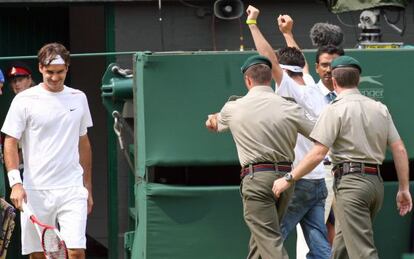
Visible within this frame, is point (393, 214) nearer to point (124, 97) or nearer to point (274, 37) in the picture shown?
point (124, 97)

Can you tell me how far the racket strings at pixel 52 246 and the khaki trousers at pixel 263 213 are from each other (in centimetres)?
138

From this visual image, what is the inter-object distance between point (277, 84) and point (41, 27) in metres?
4.82

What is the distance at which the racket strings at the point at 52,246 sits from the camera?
915cm

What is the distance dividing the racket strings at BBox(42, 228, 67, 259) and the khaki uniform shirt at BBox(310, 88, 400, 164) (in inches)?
78.9

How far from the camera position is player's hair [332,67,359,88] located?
8875 mm

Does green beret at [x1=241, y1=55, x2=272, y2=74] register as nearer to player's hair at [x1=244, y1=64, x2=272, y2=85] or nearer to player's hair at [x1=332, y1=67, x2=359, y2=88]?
player's hair at [x1=244, y1=64, x2=272, y2=85]

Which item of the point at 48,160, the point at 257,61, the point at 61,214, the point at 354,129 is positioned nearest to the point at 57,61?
the point at 48,160

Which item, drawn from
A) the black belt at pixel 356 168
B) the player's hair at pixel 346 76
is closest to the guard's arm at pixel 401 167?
the black belt at pixel 356 168

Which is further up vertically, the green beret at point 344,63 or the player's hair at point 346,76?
the green beret at point 344,63

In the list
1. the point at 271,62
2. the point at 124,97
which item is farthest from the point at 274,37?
the point at 271,62

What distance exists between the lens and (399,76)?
997 cm

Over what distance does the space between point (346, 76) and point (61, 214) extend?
7.85 feet

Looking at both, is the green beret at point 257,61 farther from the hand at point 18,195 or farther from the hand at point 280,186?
the hand at point 18,195

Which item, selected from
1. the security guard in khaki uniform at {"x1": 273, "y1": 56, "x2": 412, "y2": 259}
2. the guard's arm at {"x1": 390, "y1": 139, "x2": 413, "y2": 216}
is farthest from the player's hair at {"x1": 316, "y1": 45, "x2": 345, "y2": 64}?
the guard's arm at {"x1": 390, "y1": 139, "x2": 413, "y2": 216}
